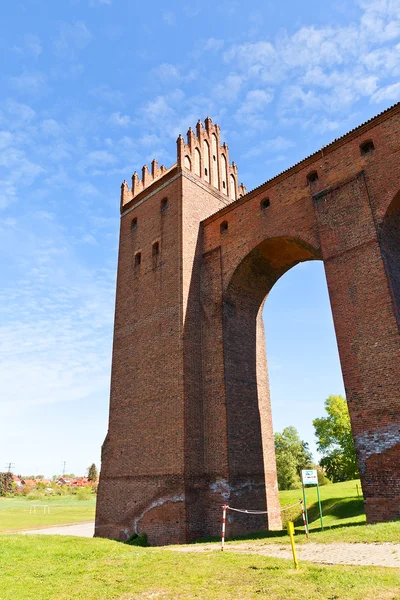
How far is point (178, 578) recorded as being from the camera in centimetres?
575

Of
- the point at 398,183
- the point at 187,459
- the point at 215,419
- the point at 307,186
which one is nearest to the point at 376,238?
the point at 398,183

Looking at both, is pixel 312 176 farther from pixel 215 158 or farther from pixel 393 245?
pixel 215 158

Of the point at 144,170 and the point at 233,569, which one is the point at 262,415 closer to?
the point at 233,569

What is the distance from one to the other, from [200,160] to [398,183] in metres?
10.1

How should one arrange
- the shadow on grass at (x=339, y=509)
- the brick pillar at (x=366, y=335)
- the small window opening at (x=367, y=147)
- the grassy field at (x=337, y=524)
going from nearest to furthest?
the grassy field at (x=337, y=524)
the brick pillar at (x=366, y=335)
the small window opening at (x=367, y=147)
the shadow on grass at (x=339, y=509)

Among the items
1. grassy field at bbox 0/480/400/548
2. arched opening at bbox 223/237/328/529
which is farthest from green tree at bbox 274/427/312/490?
arched opening at bbox 223/237/328/529

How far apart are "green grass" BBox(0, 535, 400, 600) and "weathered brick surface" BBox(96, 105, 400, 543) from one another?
15.1 ft

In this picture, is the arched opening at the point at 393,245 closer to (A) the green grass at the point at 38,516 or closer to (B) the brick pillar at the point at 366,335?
(B) the brick pillar at the point at 366,335

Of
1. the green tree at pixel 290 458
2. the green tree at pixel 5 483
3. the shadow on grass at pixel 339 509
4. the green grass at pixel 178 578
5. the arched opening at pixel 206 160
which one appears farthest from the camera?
the green tree at pixel 5 483

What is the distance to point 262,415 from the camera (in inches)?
594

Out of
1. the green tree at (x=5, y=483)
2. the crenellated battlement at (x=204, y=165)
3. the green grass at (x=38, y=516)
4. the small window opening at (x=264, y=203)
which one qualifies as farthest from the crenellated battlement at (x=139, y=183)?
the green tree at (x=5, y=483)

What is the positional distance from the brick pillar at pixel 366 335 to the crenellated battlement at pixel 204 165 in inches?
303

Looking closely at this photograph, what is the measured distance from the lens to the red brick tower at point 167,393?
12.9 m

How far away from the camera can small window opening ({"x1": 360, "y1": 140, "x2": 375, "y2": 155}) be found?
12.3m
